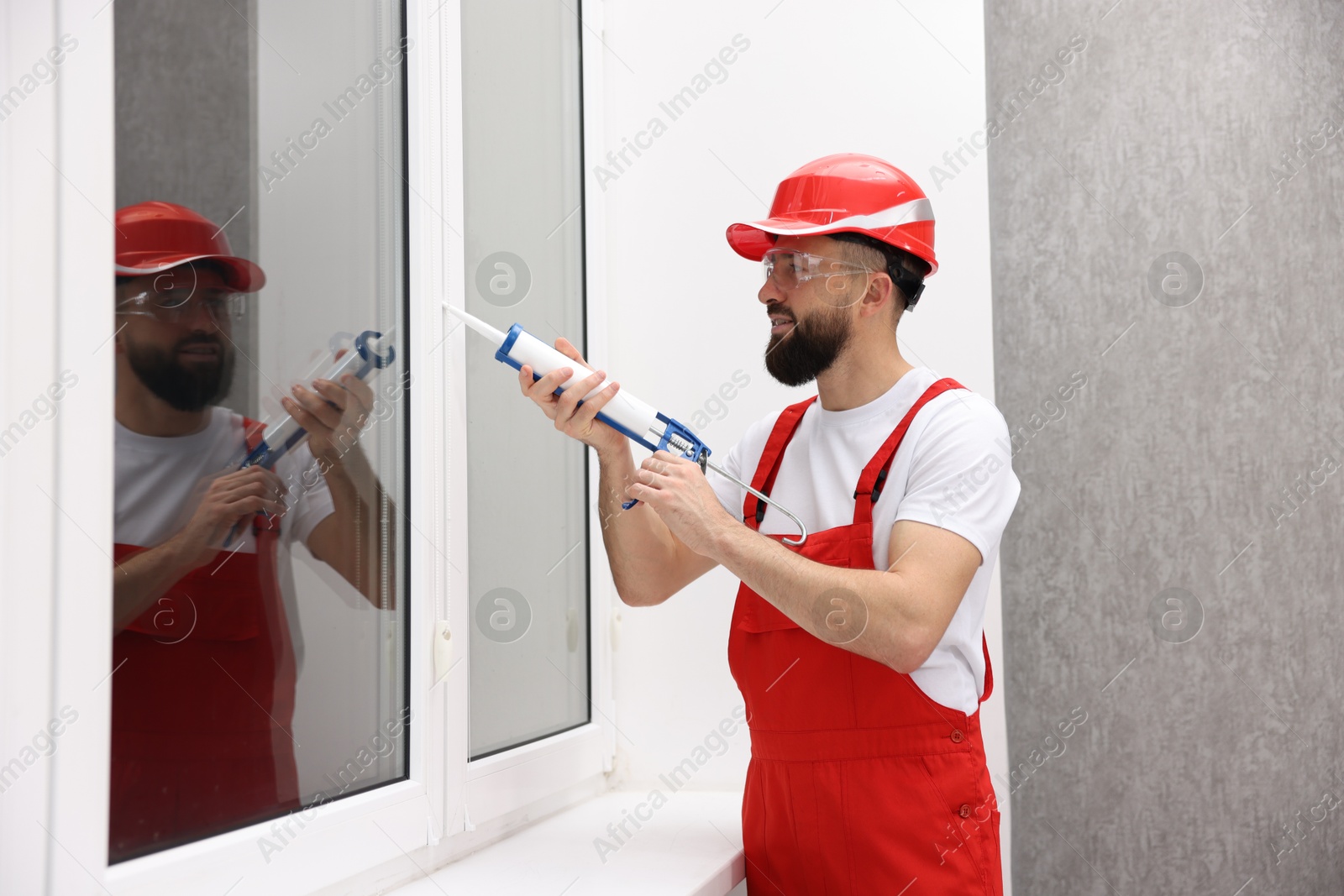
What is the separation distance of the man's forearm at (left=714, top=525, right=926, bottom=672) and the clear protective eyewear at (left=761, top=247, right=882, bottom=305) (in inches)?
16.7

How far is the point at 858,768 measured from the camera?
4.06 feet

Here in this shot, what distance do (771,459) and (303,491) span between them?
0.66m

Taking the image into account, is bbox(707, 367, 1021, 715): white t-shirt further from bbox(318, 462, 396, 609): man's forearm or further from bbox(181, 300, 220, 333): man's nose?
bbox(181, 300, 220, 333): man's nose

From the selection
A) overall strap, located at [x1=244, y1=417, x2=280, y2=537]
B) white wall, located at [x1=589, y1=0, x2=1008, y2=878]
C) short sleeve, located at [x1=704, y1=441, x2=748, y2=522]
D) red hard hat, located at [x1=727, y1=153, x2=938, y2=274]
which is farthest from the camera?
white wall, located at [x1=589, y1=0, x2=1008, y2=878]

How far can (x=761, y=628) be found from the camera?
4.35 feet

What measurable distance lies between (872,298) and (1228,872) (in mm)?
1251

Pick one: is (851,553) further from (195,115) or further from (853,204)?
(195,115)

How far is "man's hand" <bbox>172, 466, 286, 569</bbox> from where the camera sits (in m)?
0.92

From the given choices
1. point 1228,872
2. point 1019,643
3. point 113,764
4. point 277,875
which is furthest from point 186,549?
point 1228,872

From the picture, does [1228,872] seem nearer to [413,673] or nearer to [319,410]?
[413,673]

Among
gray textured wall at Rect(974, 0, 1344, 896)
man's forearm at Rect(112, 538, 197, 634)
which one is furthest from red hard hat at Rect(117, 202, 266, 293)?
gray textured wall at Rect(974, 0, 1344, 896)

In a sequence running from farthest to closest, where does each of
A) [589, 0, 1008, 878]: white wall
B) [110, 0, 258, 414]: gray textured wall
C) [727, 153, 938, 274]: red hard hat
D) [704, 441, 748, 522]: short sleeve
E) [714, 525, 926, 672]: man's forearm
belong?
[589, 0, 1008, 878]: white wall → [704, 441, 748, 522]: short sleeve → [727, 153, 938, 274]: red hard hat → [714, 525, 926, 672]: man's forearm → [110, 0, 258, 414]: gray textured wall

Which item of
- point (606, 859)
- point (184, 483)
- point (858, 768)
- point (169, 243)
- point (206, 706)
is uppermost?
point (169, 243)

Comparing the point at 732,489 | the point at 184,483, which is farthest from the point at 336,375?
the point at 732,489
